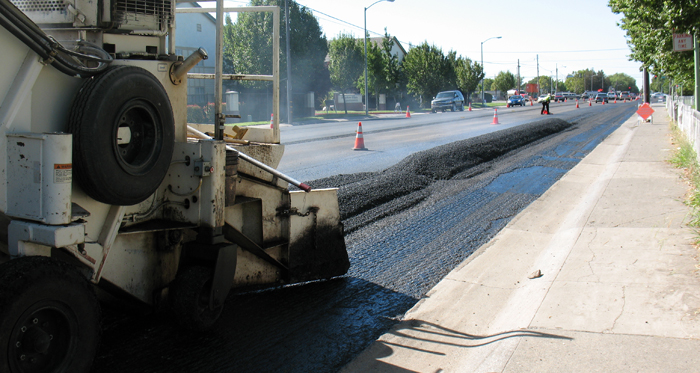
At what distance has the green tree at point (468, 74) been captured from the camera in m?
76.8

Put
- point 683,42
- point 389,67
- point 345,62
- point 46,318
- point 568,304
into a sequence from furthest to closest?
point 389,67
point 345,62
point 683,42
point 568,304
point 46,318

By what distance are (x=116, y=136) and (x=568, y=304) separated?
11.6 feet

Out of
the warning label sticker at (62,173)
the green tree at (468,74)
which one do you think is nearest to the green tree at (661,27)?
the warning label sticker at (62,173)

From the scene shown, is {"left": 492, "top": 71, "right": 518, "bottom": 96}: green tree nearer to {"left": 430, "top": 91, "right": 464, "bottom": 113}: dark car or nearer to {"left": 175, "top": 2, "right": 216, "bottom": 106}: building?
{"left": 430, "top": 91, "right": 464, "bottom": 113}: dark car

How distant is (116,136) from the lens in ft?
10.9

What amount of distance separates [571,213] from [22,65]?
734 cm

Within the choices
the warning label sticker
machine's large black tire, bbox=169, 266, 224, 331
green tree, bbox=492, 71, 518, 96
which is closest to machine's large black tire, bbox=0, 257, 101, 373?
the warning label sticker

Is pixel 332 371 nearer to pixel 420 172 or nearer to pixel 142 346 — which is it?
pixel 142 346

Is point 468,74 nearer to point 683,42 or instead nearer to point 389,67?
point 389,67

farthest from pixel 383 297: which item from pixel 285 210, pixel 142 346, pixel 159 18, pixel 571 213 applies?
pixel 571 213

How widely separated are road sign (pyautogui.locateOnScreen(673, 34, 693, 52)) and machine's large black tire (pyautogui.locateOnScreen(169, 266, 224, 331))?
49.0 ft

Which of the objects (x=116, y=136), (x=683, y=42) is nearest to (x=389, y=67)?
(x=683, y=42)

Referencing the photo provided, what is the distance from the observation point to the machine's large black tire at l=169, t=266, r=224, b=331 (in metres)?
4.00

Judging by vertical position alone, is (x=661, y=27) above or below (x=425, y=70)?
below
